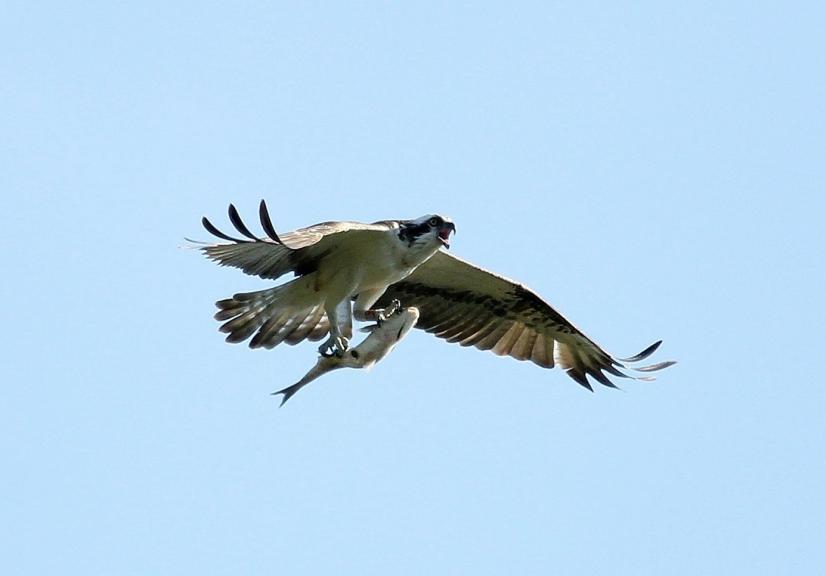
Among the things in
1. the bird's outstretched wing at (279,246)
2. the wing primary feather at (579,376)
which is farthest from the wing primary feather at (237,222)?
the wing primary feather at (579,376)

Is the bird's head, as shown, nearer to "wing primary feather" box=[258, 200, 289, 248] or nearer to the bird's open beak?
the bird's open beak

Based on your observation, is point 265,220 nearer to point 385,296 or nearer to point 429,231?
Answer: point 429,231

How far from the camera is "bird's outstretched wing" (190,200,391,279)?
12.4 meters

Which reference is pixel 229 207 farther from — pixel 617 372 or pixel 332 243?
pixel 617 372

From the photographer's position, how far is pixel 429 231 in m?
14.1

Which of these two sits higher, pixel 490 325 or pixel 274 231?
pixel 490 325

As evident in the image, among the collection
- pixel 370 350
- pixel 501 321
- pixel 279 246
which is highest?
pixel 501 321

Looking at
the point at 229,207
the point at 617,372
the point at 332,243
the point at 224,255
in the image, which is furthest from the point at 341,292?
the point at 617,372

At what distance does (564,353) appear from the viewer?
16.9 m

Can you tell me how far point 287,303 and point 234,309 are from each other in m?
0.51

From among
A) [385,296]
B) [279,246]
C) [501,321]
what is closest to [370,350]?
[279,246]

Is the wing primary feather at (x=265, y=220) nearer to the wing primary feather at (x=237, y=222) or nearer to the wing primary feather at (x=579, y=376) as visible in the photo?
the wing primary feather at (x=237, y=222)

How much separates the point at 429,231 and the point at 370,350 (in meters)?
1.51

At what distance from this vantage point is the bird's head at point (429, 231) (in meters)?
14.1
